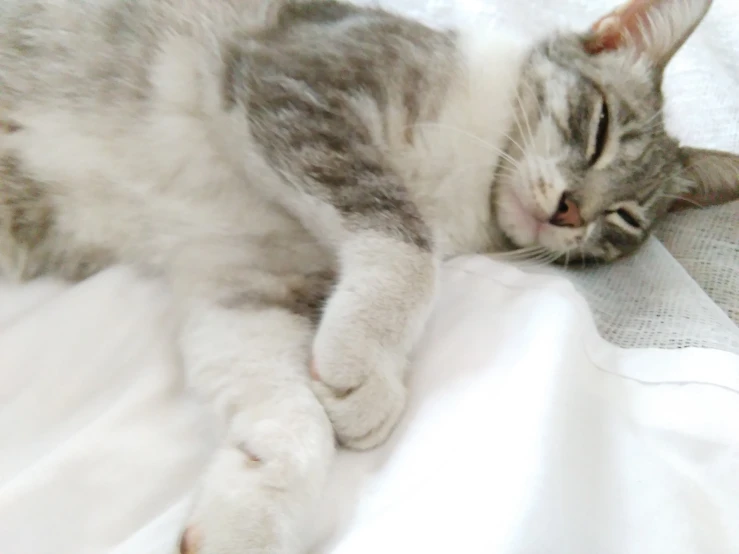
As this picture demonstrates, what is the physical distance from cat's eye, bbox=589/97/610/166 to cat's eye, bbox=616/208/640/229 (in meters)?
0.11

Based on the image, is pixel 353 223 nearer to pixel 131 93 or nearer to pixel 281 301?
pixel 281 301

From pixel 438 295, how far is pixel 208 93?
0.49 metres

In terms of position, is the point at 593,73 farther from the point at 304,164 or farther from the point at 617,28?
the point at 304,164

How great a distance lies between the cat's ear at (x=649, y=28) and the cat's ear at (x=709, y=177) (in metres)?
0.18

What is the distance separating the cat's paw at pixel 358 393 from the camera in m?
0.74

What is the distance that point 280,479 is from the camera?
0.69 metres

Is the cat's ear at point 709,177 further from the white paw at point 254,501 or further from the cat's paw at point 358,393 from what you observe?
the white paw at point 254,501

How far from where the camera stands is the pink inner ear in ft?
3.63

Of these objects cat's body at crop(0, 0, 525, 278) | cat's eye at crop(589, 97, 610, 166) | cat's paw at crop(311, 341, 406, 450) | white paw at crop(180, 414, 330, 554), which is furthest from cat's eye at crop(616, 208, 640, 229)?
white paw at crop(180, 414, 330, 554)

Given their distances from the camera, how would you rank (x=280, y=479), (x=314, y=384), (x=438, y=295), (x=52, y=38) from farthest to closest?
(x=52, y=38) → (x=438, y=295) → (x=314, y=384) → (x=280, y=479)

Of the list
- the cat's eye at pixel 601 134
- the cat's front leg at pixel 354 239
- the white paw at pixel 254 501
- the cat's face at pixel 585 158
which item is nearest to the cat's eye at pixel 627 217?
the cat's face at pixel 585 158

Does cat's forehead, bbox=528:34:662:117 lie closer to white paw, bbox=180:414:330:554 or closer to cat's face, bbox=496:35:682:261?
cat's face, bbox=496:35:682:261

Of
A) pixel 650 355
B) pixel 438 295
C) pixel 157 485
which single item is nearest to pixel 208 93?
pixel 438 295

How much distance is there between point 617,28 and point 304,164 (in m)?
0.67
